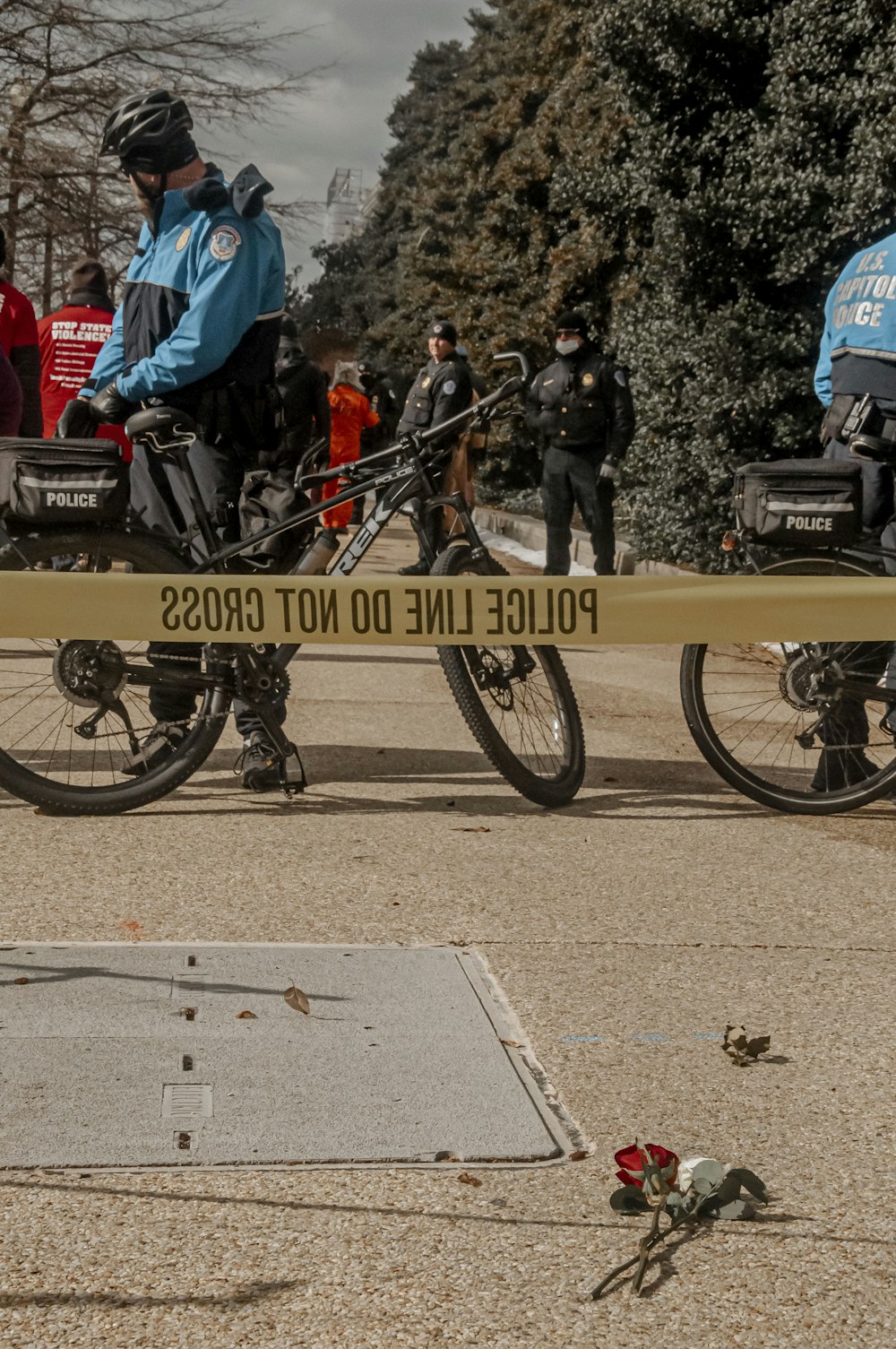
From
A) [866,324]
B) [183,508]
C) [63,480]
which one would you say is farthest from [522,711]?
[866,324]

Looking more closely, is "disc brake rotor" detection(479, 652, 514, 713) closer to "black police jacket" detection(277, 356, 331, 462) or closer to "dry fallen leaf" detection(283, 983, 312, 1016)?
"dry fallen leaf" detection(283, 983, 312, 1016)

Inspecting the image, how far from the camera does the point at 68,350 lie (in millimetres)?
10148

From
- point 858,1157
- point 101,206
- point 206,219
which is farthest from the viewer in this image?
point 101,206

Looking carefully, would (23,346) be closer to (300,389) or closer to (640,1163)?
(300,389)

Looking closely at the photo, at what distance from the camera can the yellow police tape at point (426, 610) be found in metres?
3.84

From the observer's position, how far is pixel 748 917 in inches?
174

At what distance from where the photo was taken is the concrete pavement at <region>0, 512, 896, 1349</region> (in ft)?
7.87

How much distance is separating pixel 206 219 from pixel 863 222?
312 inches

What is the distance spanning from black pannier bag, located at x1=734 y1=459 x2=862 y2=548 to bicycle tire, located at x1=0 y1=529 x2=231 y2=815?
5.96 ft

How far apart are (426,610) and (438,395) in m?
9.54

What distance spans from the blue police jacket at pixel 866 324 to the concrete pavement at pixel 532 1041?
4.87 feet

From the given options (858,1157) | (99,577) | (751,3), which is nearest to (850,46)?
(751,3)

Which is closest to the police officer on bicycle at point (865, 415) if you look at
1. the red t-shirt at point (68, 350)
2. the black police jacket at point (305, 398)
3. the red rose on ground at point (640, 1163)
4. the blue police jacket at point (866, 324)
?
the blue police jacket at point (866, 324)

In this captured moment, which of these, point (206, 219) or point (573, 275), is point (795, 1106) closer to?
point (206, 219)
